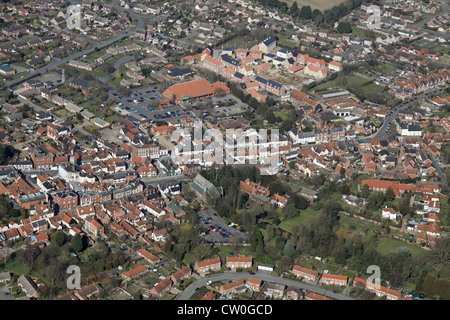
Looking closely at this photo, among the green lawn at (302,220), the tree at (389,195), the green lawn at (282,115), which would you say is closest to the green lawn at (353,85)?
the green lawn at (282,115)

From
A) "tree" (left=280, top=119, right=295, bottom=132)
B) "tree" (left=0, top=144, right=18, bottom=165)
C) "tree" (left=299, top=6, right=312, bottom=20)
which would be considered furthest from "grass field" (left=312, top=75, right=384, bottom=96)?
"tree" (left=0, top=144, right=18, bottom=165)

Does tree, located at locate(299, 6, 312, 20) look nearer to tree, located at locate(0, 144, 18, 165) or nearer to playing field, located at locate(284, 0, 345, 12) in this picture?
playing field, located at locate(284, 0, 345, 12)

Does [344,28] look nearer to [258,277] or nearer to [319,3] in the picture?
[319,3]

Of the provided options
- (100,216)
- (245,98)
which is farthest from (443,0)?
(100,216)

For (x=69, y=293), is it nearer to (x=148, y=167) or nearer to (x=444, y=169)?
(x=148, y=167)

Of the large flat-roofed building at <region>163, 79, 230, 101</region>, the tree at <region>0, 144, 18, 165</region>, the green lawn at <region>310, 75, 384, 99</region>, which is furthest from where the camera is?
the green lawn at <region>310, 75, 384, 99</region>
